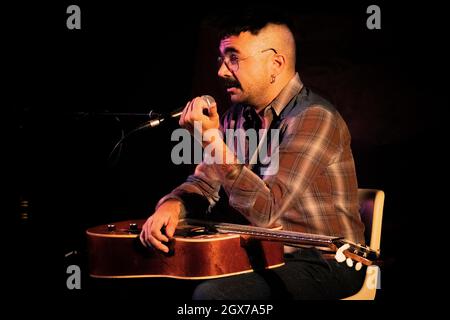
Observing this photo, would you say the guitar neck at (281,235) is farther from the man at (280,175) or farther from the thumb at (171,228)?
the thumb at (171,228)

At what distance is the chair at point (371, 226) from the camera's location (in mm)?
2338

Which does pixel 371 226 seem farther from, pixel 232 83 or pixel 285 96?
pixel 232 83

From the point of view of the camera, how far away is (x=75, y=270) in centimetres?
307

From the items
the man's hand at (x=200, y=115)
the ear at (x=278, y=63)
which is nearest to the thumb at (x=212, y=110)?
the man's hand at (x=200, y=115)

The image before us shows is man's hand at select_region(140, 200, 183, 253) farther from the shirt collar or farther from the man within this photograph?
the shirt collar

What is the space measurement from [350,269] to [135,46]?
234 cm

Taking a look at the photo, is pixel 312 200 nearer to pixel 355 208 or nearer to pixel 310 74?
pixel 355 208

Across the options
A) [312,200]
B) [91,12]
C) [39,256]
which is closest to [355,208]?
[312,200]

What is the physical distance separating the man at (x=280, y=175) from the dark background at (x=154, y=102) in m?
0.99

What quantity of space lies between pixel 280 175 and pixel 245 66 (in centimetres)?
67

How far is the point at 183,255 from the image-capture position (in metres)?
2.27

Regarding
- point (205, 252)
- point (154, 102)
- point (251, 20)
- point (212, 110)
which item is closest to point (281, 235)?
point (205, 252)

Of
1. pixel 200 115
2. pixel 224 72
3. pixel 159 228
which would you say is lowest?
pixel 159 228

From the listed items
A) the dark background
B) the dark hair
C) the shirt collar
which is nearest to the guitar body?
the dark background
